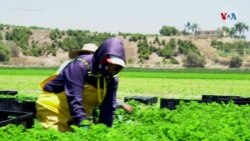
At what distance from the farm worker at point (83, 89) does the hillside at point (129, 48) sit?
461ft

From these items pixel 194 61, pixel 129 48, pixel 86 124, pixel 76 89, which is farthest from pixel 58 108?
pixel 129 48

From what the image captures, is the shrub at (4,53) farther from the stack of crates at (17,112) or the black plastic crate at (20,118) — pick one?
the black plastic crate at (20,118)

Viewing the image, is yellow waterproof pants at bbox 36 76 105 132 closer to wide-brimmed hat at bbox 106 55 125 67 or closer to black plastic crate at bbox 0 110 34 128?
black plastic crate at bbox 0 110 34 128

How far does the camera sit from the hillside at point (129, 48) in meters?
158

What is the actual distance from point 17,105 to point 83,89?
5.82 m

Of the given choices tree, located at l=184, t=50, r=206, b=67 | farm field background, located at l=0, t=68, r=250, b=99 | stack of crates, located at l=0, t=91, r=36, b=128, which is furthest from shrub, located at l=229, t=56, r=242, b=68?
stack of crates, located at l=0, t=91, r=36, b=128

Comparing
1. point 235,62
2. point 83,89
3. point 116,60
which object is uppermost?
point 116,60

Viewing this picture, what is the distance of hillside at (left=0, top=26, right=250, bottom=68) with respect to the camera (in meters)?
158

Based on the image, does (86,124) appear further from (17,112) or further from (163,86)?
(163,86)

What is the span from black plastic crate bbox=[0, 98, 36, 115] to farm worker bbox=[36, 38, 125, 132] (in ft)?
13.9

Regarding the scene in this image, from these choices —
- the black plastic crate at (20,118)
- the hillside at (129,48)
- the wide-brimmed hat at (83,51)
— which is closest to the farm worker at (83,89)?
the black plastic crate at (20,118)

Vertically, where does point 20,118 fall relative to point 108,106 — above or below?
below

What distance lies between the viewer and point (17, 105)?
1202cm

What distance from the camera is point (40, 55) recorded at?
165625 mm
